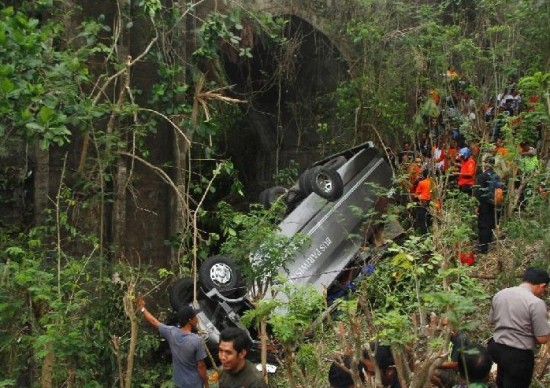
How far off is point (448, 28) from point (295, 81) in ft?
10.4

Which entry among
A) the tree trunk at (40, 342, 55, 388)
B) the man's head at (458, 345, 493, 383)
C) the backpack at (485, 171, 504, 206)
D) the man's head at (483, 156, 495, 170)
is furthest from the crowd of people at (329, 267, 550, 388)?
the man's head at (483, 156, 495, 170)

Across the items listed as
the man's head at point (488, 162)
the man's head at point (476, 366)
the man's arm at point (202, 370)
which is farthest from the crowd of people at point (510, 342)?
the man's head at point (488, 162)

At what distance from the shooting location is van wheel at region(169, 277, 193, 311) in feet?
27.0

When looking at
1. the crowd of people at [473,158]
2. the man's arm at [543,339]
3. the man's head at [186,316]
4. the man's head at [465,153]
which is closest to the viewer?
the man's arm at [543,339]

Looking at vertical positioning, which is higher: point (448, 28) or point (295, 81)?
point (448, 28)

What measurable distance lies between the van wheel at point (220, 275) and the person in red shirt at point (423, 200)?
303 centimetres

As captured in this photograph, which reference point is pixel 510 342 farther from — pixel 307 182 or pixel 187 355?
pixel 307 182

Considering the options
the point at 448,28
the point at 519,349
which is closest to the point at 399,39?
the point at 448,28

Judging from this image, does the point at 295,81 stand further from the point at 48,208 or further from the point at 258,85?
the point at 48,208

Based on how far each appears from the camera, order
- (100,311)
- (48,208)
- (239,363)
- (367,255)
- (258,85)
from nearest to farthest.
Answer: (239,363), (100,311), (48,208), (367,255), (258,85)

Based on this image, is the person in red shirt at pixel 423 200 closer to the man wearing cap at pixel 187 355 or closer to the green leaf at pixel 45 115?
the man wearing cap at pixel 187 355

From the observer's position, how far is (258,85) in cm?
1406

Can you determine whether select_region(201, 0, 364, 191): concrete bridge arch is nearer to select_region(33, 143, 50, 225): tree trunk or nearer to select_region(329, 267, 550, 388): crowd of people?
select_region(33, 143, 50, 225): tree trunk

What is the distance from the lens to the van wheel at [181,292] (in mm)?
8234
